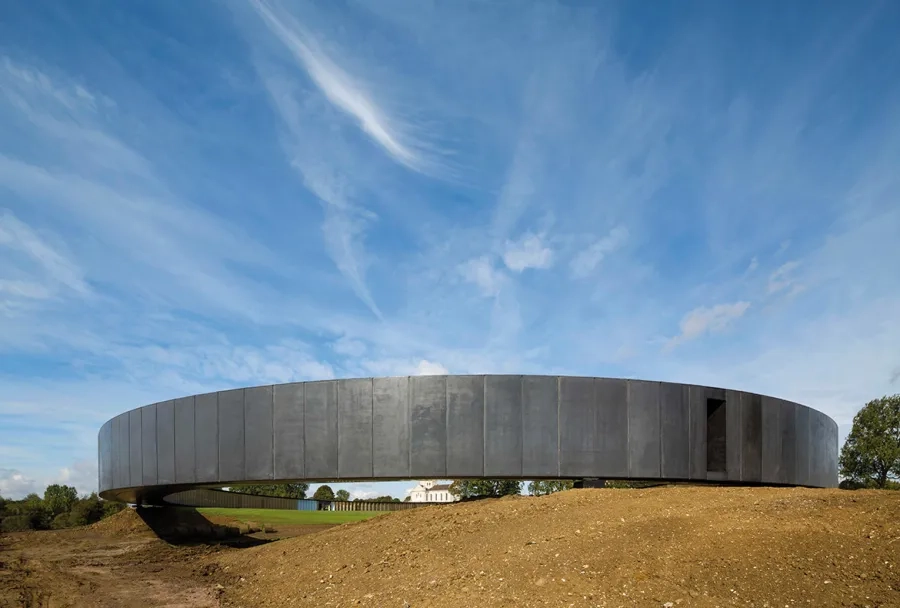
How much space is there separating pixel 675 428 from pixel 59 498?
133 feet

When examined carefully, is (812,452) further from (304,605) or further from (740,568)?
(304,605)

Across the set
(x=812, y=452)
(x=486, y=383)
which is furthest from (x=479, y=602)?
(x=812, y=452)

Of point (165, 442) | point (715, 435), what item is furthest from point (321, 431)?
point (715, 435)

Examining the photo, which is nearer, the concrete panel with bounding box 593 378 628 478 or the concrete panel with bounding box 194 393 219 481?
the concrete panel with bounding box 593 378 628 478

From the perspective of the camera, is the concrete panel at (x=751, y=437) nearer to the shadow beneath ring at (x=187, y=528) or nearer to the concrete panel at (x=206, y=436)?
the concrete panel at (x=206, y=436)

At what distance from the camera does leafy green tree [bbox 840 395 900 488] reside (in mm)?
52031

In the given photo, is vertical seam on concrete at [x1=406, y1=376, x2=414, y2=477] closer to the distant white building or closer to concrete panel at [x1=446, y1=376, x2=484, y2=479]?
concrete panel at [x1=446, y1=376, x2=484, y2=479]

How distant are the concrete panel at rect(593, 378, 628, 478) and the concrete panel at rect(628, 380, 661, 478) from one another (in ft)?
0.58

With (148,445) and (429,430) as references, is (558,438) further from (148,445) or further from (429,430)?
(148,445)

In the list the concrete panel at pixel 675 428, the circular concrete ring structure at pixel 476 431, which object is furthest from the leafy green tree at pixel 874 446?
the concrete panel at pixel 675 428

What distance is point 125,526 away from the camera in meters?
29.3

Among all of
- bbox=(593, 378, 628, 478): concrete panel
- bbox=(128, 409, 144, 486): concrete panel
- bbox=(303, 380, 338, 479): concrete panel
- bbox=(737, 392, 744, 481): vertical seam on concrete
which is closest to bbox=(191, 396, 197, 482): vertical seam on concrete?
bbox=(128, 409, 144, 486): concrete panel

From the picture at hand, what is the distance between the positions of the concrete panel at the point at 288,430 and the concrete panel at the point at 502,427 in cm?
501

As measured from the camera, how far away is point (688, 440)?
687 inches
